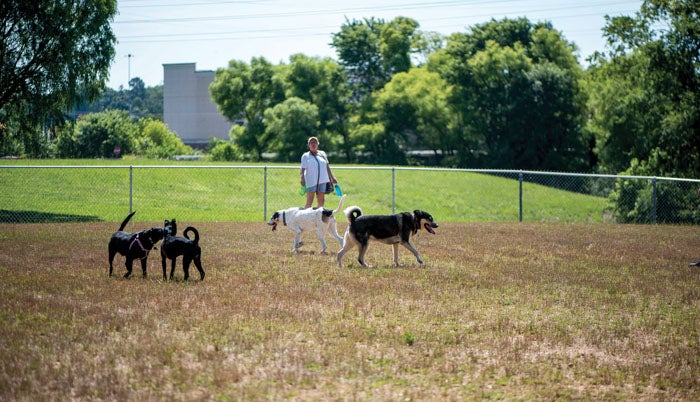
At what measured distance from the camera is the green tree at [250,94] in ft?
252

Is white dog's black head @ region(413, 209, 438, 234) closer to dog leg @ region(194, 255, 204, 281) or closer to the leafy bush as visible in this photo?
dog leg @ region(194, 255, 204, 281)

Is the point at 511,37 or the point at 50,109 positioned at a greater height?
the point at 511,37

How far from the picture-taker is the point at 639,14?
3728 cm

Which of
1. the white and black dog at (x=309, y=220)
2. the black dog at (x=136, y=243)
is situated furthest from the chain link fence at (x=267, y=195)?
the black dog at (x=136, y=243)

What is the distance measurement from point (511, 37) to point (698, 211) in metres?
45.1

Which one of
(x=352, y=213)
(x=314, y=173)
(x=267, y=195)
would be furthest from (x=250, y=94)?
(x=352, y=213)

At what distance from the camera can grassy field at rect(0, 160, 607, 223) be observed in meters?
25.2

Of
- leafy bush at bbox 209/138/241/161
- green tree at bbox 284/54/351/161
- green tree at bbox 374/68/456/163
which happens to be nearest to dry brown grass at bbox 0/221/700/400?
leafy bush at bbox 209/138/241/161

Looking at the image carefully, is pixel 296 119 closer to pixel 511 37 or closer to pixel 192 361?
pixel 511 37

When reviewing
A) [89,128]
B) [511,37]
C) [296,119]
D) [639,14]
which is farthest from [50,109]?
[511,37]

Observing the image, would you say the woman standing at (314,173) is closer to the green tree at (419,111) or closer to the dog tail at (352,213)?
the dog tail at (352,213)

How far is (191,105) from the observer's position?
105188 mm

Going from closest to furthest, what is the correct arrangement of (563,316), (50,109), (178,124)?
(563,316) → (50,109) → (178,124)

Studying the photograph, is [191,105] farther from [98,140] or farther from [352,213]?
[352,213]
